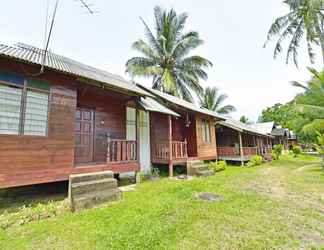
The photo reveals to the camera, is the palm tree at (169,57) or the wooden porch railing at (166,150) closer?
the wooden porch railing at (166,150)

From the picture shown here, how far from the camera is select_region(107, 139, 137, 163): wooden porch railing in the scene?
6.93 m

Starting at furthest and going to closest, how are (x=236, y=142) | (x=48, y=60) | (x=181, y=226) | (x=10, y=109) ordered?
(x=236, y=142)
(x=48, y=60)
(x=10, y=109)
(x=181, y=226)

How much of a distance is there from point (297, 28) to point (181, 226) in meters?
17.8

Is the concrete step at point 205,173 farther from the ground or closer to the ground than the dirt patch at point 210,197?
farther from the ground

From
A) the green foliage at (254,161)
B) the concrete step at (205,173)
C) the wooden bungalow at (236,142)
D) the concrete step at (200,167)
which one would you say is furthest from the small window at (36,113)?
the green foliage at (254,161)

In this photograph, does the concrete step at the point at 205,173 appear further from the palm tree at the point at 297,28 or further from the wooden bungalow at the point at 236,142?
the palm tree at the point at 297,28

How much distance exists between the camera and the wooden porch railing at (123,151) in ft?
22.7

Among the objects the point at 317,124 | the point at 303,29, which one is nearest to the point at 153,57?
the point at 303,29

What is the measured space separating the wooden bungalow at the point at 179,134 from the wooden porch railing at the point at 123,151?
2.22 metres

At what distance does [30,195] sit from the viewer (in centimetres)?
582

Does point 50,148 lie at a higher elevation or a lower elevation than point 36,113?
lower

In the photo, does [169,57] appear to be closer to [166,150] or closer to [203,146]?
[203,146]

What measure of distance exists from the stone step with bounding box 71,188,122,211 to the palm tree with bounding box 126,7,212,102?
13.8 m

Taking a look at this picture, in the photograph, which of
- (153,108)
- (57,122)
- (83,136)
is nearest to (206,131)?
(153,108)
